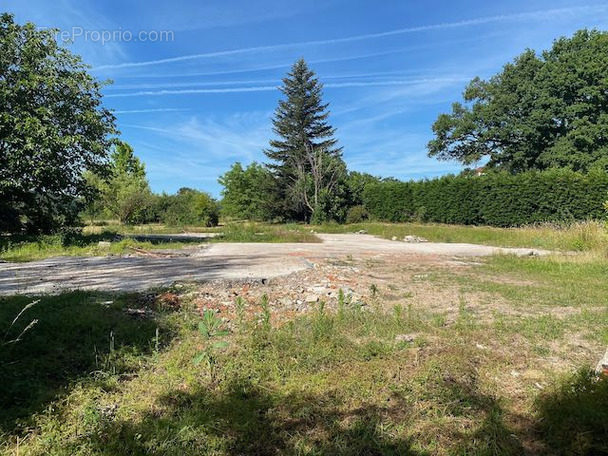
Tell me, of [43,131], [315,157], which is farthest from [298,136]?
[43,131]

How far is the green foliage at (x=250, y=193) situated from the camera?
1401 inches

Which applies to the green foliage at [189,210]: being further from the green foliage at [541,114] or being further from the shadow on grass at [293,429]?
the shadow on grass at [293,429]

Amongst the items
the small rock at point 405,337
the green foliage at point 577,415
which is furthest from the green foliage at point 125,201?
the green foliage at point 577,415

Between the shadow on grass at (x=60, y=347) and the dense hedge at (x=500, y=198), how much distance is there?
68.6 feet

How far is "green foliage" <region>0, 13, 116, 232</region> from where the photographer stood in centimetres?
1178

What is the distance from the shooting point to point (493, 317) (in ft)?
15.4

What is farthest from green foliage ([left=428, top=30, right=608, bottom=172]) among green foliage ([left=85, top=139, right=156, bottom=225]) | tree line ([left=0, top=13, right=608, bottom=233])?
green foliage ([left=85, top=139, right=156, bottom=225])

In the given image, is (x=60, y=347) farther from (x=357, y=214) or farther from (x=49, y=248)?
(x=357, y=214)

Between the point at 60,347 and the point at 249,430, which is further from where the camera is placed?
the point at 60,347

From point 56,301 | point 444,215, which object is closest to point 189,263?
point 56,301

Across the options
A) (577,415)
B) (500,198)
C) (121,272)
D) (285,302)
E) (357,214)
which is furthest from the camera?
(357,214)

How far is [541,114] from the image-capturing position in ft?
98.4

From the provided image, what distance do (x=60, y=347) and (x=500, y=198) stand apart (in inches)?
914

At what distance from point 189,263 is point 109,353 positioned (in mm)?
5813
